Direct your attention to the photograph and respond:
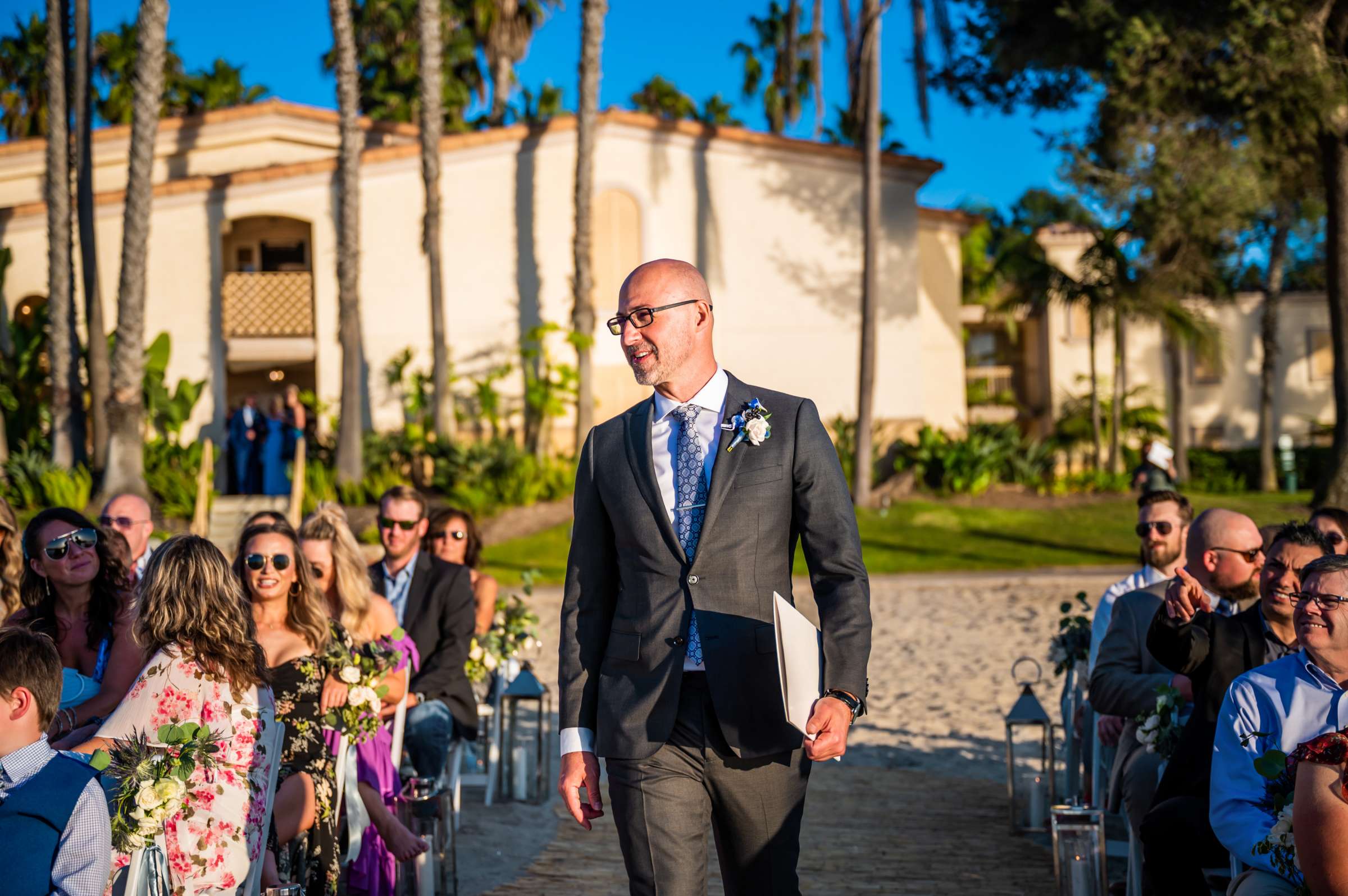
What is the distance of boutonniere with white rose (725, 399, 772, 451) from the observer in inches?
127

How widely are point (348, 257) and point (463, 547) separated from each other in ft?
51.5

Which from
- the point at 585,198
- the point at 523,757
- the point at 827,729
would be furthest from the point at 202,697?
the point at 585,198

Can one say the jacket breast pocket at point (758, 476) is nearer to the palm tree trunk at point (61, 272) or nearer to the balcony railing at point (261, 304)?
the palm tree trunk at point (61, 272)

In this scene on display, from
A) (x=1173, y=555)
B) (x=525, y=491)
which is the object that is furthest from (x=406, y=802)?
(x=525, y=491)

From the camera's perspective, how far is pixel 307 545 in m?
6.13

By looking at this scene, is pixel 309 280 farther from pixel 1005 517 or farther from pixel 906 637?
pixel 906 637

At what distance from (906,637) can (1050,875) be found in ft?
26.7

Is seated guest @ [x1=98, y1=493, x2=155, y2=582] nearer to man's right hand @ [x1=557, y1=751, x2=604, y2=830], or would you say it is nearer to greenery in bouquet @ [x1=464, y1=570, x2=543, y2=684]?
greenery in bouquet @ [x1=464, y1=570, x2=543, y2=684]

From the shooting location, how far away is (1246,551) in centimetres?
529

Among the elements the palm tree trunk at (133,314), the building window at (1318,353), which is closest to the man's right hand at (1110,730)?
the palm tree trunk at (133,314)

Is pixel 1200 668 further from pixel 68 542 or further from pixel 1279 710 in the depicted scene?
pixel 68 542

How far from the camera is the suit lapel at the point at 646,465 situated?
10.6ft

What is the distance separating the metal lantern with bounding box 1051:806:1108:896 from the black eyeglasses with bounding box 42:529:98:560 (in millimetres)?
3794

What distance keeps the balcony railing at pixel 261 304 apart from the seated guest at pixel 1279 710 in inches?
935
